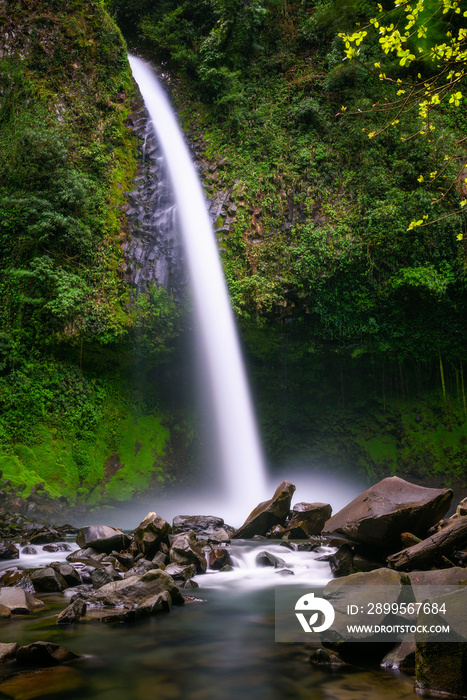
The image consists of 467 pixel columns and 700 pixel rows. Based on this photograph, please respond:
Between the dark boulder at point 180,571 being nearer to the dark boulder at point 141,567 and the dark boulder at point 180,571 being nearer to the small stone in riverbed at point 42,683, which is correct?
the dark boulder at point 141,567

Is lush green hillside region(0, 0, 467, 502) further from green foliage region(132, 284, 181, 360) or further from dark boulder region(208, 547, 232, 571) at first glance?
dark boulder region(208, 547, 232, 571)

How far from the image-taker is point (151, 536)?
592 centimetres

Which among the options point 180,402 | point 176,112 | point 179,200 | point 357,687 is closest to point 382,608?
point 357,687

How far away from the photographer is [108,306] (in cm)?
1208

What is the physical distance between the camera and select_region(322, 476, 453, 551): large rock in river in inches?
196

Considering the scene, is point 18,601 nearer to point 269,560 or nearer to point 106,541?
point 106,541

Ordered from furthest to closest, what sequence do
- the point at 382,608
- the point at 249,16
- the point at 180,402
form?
the point at 249,16
the point at 180,402
the point at 382,608

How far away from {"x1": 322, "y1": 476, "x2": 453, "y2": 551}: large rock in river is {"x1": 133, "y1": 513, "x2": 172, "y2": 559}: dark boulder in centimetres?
218

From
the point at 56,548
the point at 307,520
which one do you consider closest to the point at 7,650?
the point at 56,548

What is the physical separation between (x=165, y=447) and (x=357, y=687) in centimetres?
1086

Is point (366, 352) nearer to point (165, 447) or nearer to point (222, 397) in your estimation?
point (222, 397)

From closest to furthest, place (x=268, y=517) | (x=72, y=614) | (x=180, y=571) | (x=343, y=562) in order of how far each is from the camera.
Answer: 1. (x=72, y=614)
2. (x=343, y=562)
3. (x=180, y=571)
4. (x=268, y=517)

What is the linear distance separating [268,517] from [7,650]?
17.6ft

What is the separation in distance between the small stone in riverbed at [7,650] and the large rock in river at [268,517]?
16.7 feet
